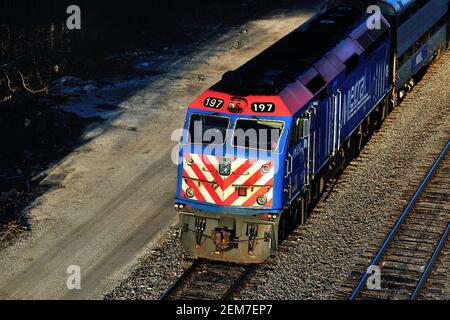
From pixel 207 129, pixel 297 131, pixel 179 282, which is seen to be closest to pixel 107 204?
pixel 179 282

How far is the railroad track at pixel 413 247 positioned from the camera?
1864 cm

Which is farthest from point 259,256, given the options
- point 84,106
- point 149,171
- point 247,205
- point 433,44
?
point 433,44

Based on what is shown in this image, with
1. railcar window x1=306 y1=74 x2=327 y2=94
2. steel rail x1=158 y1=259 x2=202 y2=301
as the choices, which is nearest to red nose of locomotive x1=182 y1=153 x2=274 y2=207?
steel rail x1=158 y1=259 x2=202 y2=301

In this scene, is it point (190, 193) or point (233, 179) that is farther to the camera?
point (190, 193)

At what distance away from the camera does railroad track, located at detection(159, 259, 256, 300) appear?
60.6 ft

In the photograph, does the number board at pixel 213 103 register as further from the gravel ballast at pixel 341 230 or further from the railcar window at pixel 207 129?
the gravel ballast at pixel 341 230

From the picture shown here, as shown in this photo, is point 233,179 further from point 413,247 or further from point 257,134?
point 413,247

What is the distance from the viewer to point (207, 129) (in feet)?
62.1

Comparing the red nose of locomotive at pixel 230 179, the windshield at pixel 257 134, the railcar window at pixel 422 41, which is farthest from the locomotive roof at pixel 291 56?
the railcar window at pixel 422 41

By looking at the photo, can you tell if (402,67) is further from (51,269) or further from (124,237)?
(51,269)

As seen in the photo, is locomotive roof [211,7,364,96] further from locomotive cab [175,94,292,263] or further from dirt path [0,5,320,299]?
dirt path [0,5,320,299]

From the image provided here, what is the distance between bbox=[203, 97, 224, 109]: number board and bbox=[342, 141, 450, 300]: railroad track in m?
4.57

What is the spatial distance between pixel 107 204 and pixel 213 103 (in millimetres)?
5366

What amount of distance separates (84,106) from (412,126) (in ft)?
34.5
